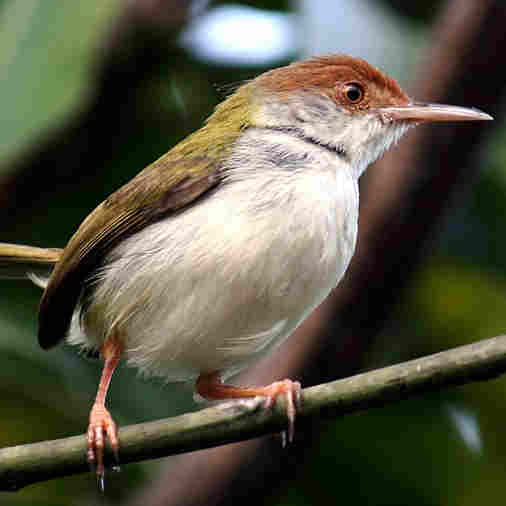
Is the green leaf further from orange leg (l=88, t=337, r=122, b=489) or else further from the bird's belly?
orange leg (l=88, t=337, r=122, b=489)

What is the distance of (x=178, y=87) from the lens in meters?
4.50

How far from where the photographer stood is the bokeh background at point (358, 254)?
3.43 m

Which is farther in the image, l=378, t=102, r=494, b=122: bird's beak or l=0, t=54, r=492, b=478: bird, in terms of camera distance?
l=378, t=102, r=494, b=122: bird's beak

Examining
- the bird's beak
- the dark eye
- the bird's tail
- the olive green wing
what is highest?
the bird's beak

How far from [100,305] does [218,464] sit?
2.21 feet

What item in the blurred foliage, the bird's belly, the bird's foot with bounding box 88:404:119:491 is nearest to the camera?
the bird's foot with bounding box 88:404:119:491

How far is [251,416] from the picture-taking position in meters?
2.25

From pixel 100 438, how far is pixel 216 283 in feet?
1.91

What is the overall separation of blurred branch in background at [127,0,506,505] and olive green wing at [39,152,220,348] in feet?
2.34

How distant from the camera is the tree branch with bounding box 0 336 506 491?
2076mm

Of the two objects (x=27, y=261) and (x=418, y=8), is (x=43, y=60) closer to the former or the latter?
(x=27, y=261)

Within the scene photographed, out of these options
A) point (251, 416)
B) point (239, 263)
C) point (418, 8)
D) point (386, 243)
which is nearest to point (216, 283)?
point (239, 263)

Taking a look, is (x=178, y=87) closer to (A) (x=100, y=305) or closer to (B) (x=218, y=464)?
(A) (x=100, y=305)

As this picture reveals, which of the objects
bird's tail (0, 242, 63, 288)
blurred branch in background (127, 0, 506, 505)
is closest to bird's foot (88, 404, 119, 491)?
blurred branch in background (127, 0, 506, 505)
